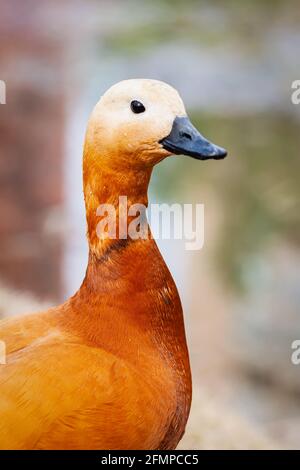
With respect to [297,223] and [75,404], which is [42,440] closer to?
[75,404]

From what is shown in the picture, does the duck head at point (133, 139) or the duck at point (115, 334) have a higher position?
the duck head at point (133, 139)

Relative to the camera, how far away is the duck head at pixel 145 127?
95cm

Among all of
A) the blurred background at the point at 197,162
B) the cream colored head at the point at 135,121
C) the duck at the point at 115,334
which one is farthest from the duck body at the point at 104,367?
the blurred background at the point at 197,162

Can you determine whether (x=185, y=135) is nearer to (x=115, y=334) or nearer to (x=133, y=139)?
(x=133, y=139)

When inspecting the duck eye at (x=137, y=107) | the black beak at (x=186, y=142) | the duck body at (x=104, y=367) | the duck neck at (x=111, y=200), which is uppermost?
the duck eye at (x=137, y=107)

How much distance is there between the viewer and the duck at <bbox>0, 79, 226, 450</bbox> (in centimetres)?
92

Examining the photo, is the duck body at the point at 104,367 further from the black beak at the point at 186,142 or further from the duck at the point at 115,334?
the black beak at the point at 186,142

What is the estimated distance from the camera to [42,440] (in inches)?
35.7

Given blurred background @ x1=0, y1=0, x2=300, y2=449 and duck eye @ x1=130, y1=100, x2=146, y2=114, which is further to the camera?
blurred background @ x1=0, y1=0, x2=300, y2=449

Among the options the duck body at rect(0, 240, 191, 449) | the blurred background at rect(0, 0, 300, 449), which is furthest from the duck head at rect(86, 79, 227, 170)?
the blurred background at rect(0, 0, 300, 449)

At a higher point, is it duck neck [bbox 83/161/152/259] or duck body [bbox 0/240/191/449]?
duck neck [bbox 83/161/152/259]

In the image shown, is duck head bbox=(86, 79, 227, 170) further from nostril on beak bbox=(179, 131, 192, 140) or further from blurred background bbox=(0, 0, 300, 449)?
blurred background bbox=(0, 0, 300, 449)
